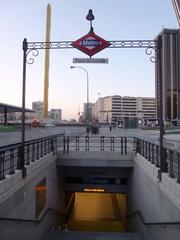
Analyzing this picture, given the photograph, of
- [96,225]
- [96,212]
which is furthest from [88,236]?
[96,212]

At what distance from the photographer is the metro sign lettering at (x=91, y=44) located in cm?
1129

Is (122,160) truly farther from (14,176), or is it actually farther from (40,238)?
(14,176)

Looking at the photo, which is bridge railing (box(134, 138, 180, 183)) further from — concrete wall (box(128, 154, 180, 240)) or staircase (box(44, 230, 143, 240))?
staircase (box(44, 230, 143, 240))

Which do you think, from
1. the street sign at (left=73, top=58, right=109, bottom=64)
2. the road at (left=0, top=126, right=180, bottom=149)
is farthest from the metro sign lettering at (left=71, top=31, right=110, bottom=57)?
the road at (left=0, top=126, right=180, bottom=149)

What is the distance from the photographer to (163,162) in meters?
10.0

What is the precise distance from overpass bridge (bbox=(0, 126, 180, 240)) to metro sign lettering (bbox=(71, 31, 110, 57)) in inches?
162

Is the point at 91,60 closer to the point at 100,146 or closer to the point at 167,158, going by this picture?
the point at 167,158

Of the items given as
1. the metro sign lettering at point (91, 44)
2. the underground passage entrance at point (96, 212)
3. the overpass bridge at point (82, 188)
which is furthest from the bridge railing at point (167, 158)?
the underground passage entrance at point (96, 212)

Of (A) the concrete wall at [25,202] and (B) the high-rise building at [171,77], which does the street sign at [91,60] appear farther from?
(B) the high-rise building at [171,77]

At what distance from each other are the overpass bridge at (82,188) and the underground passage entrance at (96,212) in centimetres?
9

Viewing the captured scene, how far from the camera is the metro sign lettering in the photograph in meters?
11.3

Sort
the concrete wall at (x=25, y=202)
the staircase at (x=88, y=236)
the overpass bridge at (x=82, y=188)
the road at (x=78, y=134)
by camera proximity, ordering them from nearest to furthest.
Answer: the concrete wall at (x=25, y=202) → the overpass bridge at (x=82, y=188) → the staircase at (x=88, y=236) → the road at (x=78, y=134)

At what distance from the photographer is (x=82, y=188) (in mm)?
20641

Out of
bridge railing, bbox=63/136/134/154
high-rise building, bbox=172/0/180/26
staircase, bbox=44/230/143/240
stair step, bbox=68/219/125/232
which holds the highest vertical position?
high-rise building, bbox=172/0/180/26
